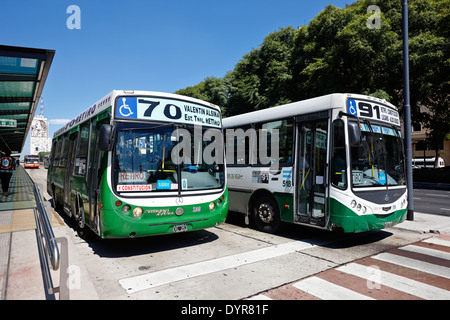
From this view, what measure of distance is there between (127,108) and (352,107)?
174 inches

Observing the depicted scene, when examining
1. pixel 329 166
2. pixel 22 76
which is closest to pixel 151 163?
pixel 329 166

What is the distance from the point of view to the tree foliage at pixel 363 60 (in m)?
18.9

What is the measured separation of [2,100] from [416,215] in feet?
56.8

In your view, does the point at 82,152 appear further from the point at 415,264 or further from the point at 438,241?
the point at 438,241

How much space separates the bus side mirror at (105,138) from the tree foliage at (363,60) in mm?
16988

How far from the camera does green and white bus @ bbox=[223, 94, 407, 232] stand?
20.7 ft

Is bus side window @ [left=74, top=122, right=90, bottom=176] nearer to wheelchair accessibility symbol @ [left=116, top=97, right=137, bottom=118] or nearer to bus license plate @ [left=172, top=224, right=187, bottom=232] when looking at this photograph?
wheelchair accessibility symbol @ [left=116, top=97, right=137, bottom=118]

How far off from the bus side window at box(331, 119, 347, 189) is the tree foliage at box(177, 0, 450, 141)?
46.0 ft

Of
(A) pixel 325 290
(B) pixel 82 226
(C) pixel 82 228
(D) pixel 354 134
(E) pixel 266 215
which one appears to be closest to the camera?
(A) pixel 325 290

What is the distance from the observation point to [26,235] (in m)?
7.27

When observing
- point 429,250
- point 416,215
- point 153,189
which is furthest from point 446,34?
point 153,189

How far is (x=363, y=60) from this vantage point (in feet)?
63.0

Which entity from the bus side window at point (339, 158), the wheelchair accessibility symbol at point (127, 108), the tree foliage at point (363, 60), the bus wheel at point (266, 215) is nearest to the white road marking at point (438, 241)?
the bus side window at point (339, 158)
